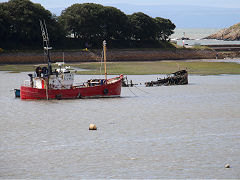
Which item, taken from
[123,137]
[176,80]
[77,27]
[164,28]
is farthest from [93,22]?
[123,137]

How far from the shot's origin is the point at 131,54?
120 m

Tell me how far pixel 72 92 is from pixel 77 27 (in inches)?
2837

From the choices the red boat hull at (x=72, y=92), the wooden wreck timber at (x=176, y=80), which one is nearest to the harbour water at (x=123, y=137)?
the red boat hull at (x=72, y=92)

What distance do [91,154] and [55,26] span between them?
92258 mm

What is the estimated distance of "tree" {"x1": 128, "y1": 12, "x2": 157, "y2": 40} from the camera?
13312 centimetres

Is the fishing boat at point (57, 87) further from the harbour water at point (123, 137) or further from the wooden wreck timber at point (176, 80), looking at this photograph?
the wooden wreck timber at point (176, 80)

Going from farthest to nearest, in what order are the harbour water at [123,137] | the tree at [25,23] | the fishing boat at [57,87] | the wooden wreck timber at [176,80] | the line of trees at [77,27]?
the line of trees at [77,27] < the tree at [25,23] < the wooden wreck timber at [176,80] < the fishing boat at [57,87] < the harbour water at [123,137]

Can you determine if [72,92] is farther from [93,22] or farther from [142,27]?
[142,27]

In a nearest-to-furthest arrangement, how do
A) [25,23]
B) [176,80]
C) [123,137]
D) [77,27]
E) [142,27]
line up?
[123,137], [176,80], [25,23], [77,27], [142,27]

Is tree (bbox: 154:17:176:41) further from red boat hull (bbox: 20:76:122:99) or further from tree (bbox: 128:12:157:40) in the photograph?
red boat hull (bbox: 20:76:122:99)

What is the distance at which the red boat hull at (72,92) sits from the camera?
53.4 meters

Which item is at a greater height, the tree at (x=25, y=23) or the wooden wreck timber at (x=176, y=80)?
the tree at (x=25, y=23)

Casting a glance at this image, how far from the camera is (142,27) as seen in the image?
439ft

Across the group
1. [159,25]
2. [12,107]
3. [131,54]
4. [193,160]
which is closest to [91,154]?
[193,160]
